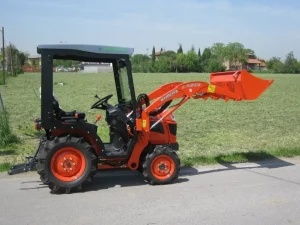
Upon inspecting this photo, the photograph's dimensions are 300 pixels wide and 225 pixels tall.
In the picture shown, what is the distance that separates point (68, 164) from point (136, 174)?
1473 millimetres

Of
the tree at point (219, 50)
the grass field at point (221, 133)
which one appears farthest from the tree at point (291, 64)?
the grass field at point (221, 133)

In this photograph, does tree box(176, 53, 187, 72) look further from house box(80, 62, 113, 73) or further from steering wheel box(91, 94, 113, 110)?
steering wheel box(91, 94, 113, 110)

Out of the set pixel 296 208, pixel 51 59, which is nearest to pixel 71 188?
pixel 51 59

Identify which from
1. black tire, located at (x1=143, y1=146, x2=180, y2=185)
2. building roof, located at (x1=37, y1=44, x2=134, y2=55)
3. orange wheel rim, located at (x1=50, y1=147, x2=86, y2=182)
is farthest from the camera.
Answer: black tire, located at (x1=143, y1=146, x2=180, y2=185)

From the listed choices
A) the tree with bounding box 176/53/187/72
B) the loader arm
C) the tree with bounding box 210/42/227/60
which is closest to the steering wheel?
the loader arm

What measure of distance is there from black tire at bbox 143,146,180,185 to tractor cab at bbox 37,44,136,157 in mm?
385

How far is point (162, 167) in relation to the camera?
241 inches

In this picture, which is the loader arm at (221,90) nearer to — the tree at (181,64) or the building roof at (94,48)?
the building roof at (94,48)

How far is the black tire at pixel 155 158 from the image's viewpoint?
237 inches

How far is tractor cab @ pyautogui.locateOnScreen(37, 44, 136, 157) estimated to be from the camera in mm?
5492

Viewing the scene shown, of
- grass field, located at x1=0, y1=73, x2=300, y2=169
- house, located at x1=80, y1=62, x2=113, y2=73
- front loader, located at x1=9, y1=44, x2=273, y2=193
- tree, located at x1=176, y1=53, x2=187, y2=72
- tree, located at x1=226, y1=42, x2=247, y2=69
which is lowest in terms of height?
grass field, located at x1=0, y1=73, x2=300, y2=169

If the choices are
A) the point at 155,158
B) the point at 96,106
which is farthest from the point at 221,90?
the point at 96,106

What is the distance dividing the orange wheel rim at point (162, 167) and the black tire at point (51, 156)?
37.5 inches

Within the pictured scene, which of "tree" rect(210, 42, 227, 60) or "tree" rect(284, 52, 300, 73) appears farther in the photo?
"tree" rect(210, 42, 227, 60)
